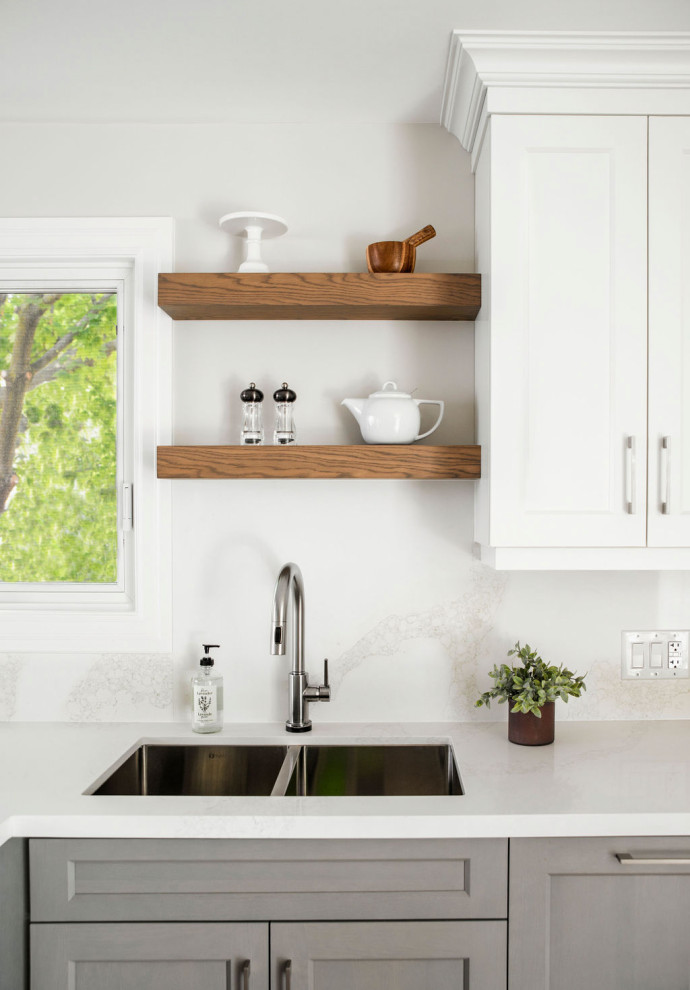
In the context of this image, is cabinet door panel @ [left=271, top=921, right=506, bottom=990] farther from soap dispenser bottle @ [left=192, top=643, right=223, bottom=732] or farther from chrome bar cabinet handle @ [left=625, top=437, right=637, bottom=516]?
chrome bar cabinet handle @ [left=625, top=437, right=637, bottom=516]

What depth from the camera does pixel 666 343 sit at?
1.64 metres

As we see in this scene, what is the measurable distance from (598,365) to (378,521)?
672 mm

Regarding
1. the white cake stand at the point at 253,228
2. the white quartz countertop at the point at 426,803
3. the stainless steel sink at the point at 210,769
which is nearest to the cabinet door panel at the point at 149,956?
the white quartz countertop at the point at 426,803

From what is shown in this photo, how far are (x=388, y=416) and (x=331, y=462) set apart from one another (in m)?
0.18

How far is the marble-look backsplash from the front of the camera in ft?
6.36

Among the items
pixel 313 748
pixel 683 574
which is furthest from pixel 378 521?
pixel 683 574

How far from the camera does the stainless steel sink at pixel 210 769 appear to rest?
1791 millimetres

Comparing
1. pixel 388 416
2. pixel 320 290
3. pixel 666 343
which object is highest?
pixel 320 290

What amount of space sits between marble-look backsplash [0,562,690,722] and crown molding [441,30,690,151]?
113 centimetres

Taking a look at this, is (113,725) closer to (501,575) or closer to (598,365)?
(501,575)

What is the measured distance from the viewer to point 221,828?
4.40 ft

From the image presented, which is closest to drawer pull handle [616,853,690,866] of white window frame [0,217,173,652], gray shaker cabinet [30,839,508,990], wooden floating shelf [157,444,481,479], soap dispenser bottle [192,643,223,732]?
gray shaker cabinet [30,839,508,990]

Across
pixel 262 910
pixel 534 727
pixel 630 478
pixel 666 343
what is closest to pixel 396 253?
pixel 666 343

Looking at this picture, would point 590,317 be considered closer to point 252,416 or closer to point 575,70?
point 575,70
